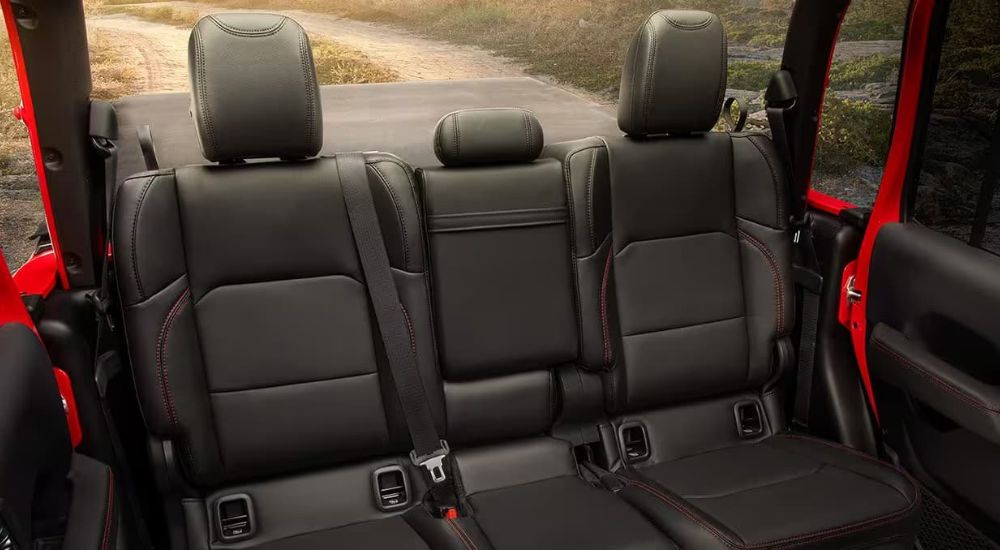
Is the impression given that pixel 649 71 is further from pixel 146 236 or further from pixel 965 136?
pixel 146 236

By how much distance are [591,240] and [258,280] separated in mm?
904

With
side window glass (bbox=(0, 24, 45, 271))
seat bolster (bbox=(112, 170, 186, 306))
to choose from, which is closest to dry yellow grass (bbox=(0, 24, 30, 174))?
side window glass (bbox=(0, 24, 45, 271))

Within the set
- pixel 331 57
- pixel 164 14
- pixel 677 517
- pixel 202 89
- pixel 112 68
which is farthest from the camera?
pixel 331 57

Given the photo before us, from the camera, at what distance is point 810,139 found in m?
2.46

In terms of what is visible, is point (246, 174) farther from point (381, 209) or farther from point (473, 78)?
point (473, 78)

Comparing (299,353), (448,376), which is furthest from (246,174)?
(448,376)

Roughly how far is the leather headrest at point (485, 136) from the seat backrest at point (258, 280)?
144 mm

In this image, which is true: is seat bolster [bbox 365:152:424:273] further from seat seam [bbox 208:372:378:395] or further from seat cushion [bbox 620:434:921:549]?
seat cushion [bbox 620:434:921:549]

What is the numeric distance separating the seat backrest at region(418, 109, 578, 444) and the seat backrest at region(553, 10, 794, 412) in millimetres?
91

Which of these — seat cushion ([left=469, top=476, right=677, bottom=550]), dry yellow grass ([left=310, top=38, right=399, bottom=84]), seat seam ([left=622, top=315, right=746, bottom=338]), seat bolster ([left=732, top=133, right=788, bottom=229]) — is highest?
Result: dry yellow grass ([left=310, top=38, right=399, bottom=84])

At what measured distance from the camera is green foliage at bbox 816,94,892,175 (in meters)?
2.80

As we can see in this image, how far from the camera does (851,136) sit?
2.95 meters

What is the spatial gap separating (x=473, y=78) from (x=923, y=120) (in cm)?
210

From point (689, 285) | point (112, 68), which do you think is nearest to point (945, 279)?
point (689, 285)
